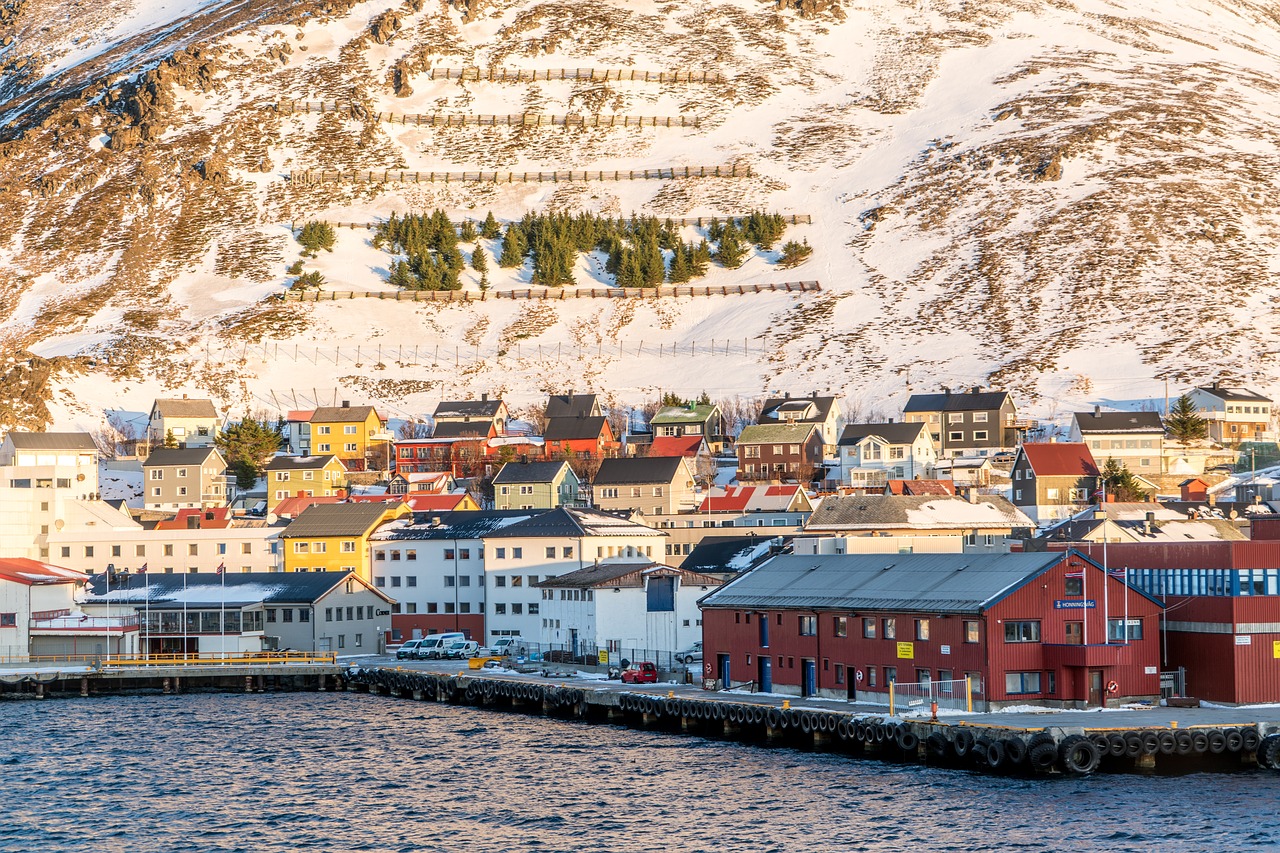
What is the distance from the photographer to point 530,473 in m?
133

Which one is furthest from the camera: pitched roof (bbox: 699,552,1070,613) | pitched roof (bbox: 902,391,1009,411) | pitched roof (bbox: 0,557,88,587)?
pitched roof (bbox: 902,391,1009,411)

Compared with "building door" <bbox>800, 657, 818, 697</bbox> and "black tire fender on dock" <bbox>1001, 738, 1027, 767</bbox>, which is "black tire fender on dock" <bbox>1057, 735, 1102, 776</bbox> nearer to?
"black tire fender on dock" <bbox>1001, 738, 1027, 767</bbox>

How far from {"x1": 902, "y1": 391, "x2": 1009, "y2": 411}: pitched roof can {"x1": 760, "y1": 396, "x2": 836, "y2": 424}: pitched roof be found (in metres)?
7.54

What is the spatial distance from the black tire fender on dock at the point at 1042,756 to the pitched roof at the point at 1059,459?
3073 inches

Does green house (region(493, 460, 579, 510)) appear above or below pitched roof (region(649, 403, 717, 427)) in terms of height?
below

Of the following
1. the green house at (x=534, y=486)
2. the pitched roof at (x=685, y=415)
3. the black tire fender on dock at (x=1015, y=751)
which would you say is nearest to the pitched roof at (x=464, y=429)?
the pitched roof at (x=685, y=415)

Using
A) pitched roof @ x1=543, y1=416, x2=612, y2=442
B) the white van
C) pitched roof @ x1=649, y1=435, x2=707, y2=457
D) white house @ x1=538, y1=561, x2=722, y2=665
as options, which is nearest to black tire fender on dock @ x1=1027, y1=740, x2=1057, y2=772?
white house @ x1=538, y1=561, x2=722, y2=665

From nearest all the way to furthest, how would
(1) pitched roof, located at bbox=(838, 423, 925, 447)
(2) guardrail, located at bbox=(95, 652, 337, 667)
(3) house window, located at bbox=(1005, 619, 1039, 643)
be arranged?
(3) house window, located at bbox=(1005, 619, 1039, 643)
(2) guardrail, located at bbox=(95, 652, 337, 667)
(1) pitched roof, located at bbox=(838, 423, 925, 447)

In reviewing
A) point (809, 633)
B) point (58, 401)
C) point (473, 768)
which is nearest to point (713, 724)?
point (809, 633)

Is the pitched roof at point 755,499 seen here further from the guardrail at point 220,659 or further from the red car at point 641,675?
→ the red car at point 641,675

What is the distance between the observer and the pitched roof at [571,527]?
9862cm

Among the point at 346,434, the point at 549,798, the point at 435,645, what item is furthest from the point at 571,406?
the point at 549,798

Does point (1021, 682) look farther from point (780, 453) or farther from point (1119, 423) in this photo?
point (780, 453)

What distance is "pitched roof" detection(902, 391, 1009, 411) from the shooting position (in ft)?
498
